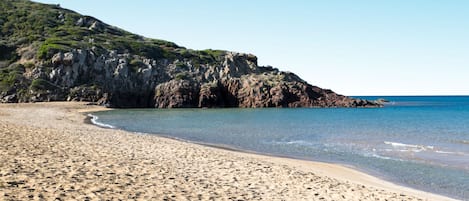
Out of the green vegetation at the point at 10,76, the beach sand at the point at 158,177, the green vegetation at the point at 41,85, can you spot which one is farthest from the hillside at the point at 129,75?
the beach sand at the point at 158,177

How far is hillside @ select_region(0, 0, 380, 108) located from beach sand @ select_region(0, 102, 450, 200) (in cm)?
7197

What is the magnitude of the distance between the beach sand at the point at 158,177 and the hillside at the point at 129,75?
71968 millimetres

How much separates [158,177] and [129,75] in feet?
281

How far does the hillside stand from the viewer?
88875 millimetres

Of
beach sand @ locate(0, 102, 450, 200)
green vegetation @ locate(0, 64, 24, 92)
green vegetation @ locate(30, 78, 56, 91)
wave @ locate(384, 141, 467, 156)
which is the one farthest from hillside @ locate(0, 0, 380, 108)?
beach sand @ locate(0, 102, 450, 200)

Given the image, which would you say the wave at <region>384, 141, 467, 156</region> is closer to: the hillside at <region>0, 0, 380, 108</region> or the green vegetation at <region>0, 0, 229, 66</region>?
the hillside at <region>0, 0, 380, 108</region>

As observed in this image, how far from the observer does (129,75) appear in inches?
3829

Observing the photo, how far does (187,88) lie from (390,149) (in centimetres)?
7200

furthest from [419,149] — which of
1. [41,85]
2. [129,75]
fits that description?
[129,75]

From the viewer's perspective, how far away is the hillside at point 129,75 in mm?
88875

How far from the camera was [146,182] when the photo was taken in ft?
45.2

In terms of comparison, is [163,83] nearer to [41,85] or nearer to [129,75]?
[129,75]

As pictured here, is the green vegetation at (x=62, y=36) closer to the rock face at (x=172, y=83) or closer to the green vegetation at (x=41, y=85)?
the rock face at (x=172, y=83)

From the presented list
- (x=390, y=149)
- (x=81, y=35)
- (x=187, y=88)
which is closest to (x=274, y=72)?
(x=187, y=88)
